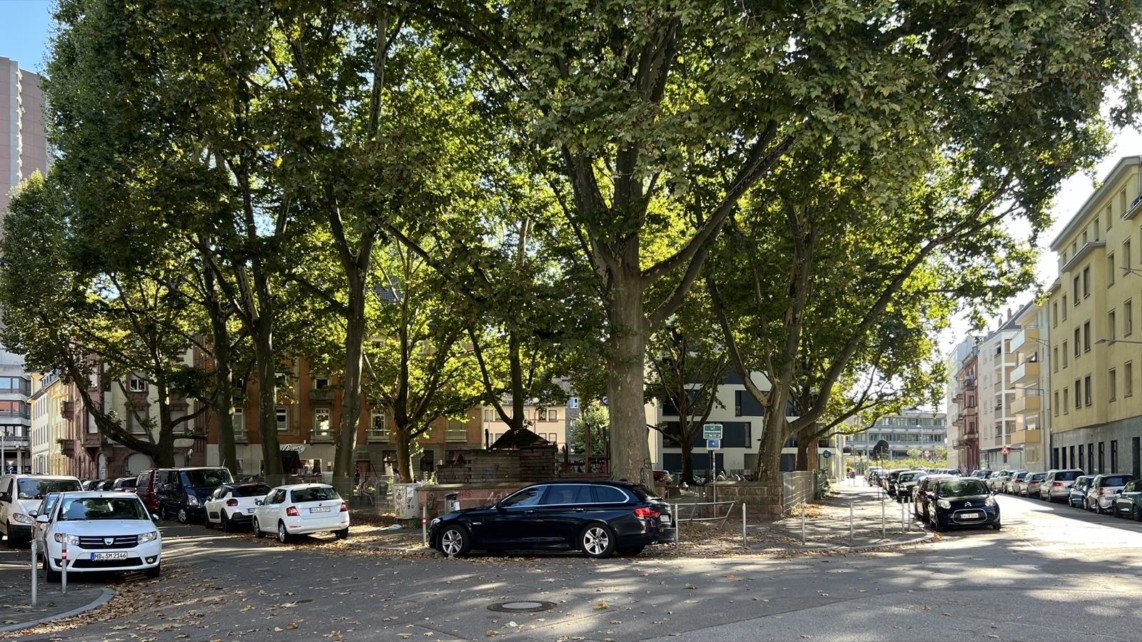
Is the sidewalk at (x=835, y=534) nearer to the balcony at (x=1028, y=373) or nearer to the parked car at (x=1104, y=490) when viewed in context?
the parked car at (x=1104, y=490)

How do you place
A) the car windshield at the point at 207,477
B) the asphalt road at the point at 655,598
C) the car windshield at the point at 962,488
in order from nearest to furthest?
the asphalt road at the point at 655,598
the car windshield at the point at 962,488
the car windshield at the point at 207,477

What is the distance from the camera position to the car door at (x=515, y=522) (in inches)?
757

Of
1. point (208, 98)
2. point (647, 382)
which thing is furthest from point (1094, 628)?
point (647, 382)

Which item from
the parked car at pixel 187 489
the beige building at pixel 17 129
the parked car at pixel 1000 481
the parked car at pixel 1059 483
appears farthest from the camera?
the beige building at pixel 17 129

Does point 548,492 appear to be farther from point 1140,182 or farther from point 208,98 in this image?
point 1140,182

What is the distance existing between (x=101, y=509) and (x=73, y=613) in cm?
520

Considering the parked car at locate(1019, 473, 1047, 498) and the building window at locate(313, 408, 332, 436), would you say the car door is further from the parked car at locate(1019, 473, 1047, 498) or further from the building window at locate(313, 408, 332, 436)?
the building window at locate(313, 408, 332, 436)

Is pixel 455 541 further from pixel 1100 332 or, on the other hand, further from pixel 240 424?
pixel 240 424

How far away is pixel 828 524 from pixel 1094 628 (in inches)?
741

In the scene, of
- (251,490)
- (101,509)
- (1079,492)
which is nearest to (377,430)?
(251,490)

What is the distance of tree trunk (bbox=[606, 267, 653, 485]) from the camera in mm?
22016

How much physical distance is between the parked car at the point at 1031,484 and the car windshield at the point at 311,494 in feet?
131

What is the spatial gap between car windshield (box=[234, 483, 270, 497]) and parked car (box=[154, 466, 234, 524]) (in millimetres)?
3591

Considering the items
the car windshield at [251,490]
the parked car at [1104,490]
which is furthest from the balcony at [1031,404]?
the car windshield at [251,490]
